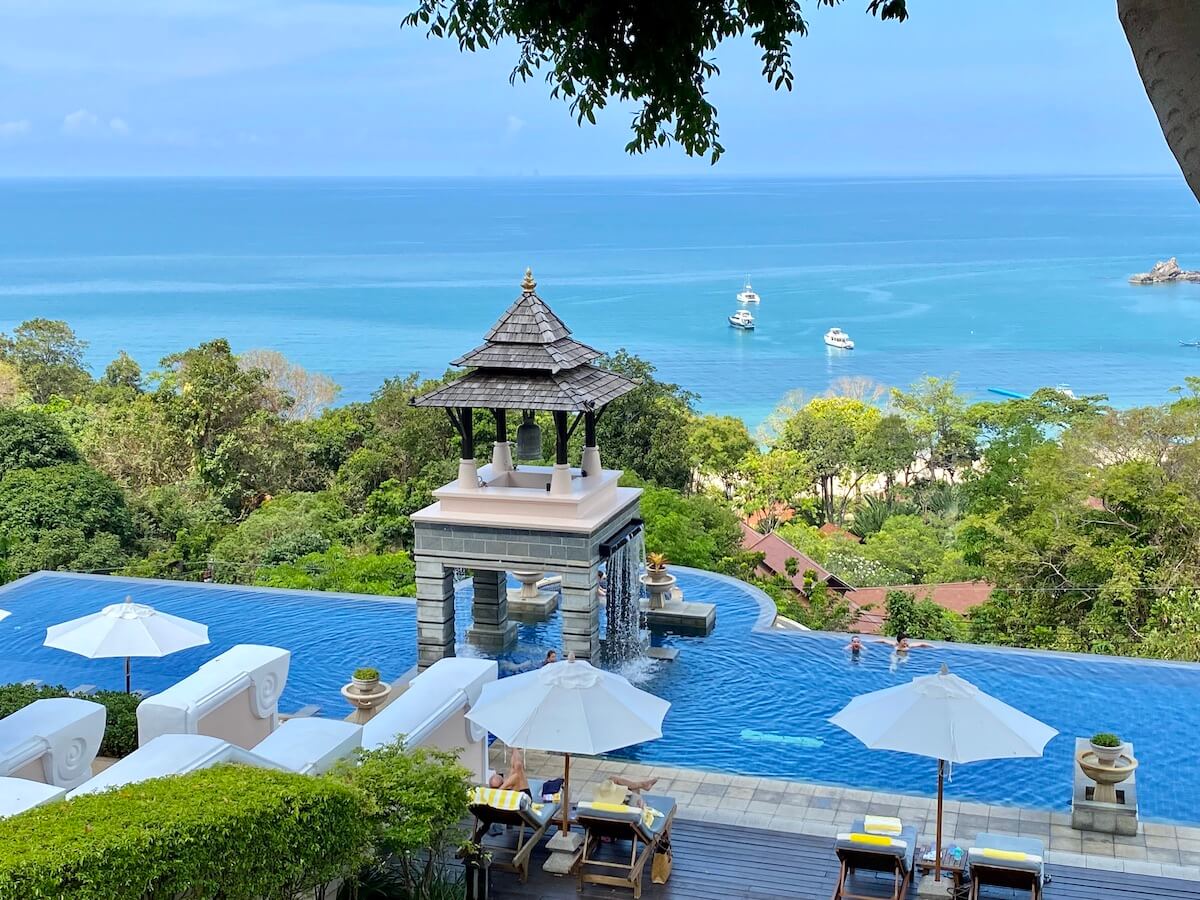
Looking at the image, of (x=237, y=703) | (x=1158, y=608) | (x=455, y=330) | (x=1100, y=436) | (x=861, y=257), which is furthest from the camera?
(x=861, y=257)

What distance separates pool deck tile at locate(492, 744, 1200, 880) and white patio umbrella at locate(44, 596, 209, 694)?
158 inches

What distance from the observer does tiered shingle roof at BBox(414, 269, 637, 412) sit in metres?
16.8

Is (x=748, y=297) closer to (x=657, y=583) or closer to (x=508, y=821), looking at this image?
(x=657, y=583)

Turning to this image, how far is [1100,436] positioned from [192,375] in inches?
919

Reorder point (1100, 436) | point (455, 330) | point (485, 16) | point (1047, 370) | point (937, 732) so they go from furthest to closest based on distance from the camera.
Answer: point (455, 330)
point (1047, 370)
point (1100, 436)
point (937, 732)
point (485, 16)

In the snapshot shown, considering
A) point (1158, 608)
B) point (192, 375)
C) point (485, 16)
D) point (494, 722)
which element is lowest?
point (1158, 608)

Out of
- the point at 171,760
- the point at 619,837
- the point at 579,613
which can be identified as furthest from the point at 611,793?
the point at 579,613

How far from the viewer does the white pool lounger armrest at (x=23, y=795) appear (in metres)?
8.86

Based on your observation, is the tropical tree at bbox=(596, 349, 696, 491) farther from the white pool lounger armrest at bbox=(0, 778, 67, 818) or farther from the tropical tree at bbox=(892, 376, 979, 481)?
the white pool lounger armrest at bbox=(0, 778, 67, 818)

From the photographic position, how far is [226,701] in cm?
1272

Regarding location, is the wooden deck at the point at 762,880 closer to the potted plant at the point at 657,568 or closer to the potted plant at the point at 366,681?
the potted plant at the point at 366,681

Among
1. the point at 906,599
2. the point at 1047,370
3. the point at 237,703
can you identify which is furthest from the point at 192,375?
the point at 1047,370

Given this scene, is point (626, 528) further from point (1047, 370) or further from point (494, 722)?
point (1047, 370)

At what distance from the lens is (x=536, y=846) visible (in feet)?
37.3
